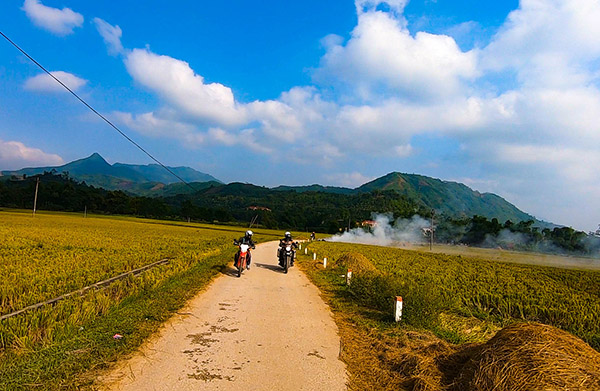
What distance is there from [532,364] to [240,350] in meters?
4.08

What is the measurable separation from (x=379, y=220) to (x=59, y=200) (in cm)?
8554

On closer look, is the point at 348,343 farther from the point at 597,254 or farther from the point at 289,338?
the point at 597,254

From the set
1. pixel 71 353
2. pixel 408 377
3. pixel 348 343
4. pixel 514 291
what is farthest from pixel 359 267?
pixel 71 353

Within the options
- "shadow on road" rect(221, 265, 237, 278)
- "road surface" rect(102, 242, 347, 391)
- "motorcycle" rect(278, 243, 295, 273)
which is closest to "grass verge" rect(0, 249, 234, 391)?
"road surface" rect(102, 242, 347, 391)

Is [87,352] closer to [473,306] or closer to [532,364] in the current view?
[532,364]

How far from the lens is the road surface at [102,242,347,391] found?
4.66m

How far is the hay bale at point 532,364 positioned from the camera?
4.10 meters

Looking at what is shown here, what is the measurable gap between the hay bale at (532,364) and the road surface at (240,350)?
180 cm

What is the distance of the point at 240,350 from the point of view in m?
5.88

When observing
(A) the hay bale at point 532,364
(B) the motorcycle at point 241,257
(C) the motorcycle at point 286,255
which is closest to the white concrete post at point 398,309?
(A) the hay bale at point 532,364

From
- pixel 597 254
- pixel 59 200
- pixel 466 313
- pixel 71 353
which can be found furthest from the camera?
pixel 59 200

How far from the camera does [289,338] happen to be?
674 centimetres

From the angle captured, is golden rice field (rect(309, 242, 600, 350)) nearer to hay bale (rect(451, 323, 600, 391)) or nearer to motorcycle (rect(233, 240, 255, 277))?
hay bale (rect(451, 323, 600, 391))

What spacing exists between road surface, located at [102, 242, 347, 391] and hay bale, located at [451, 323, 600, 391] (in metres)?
1.80
